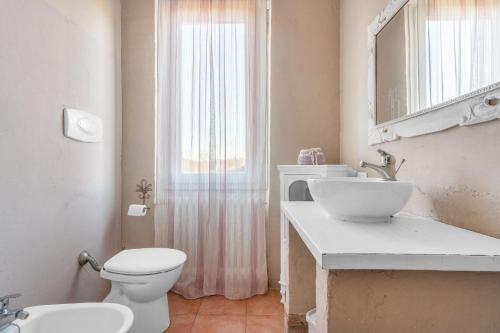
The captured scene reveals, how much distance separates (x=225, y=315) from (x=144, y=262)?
71 cm

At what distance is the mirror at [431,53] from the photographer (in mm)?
783

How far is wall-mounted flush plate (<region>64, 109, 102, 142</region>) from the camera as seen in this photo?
1.48m

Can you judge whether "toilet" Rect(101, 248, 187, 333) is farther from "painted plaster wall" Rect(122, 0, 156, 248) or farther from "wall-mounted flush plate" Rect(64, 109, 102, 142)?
"wall-mounted flush plate" Rect(64, 109, 102, 142)

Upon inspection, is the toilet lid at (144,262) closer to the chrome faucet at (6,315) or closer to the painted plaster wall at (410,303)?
the chrome faucet at (6,315)

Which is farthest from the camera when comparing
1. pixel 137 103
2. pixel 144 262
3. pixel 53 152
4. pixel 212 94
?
pixel 137 103

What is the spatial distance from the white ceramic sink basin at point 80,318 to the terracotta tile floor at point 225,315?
0.73 m

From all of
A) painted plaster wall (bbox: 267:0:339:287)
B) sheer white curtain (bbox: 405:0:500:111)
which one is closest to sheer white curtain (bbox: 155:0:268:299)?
painted plaster wall (bbox: 267:0:339:287)

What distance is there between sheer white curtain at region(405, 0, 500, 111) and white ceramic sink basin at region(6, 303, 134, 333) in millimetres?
1391

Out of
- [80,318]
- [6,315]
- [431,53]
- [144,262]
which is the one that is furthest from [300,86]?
[6,315]

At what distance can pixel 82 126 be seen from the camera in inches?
63.6

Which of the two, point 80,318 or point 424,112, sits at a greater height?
point 424,112

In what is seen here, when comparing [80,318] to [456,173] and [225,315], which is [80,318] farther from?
[456,173]

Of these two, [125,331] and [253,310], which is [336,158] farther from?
[125,331]

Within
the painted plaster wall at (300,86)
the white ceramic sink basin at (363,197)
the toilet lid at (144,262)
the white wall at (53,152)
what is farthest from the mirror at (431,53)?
the white wall at (53,152)
